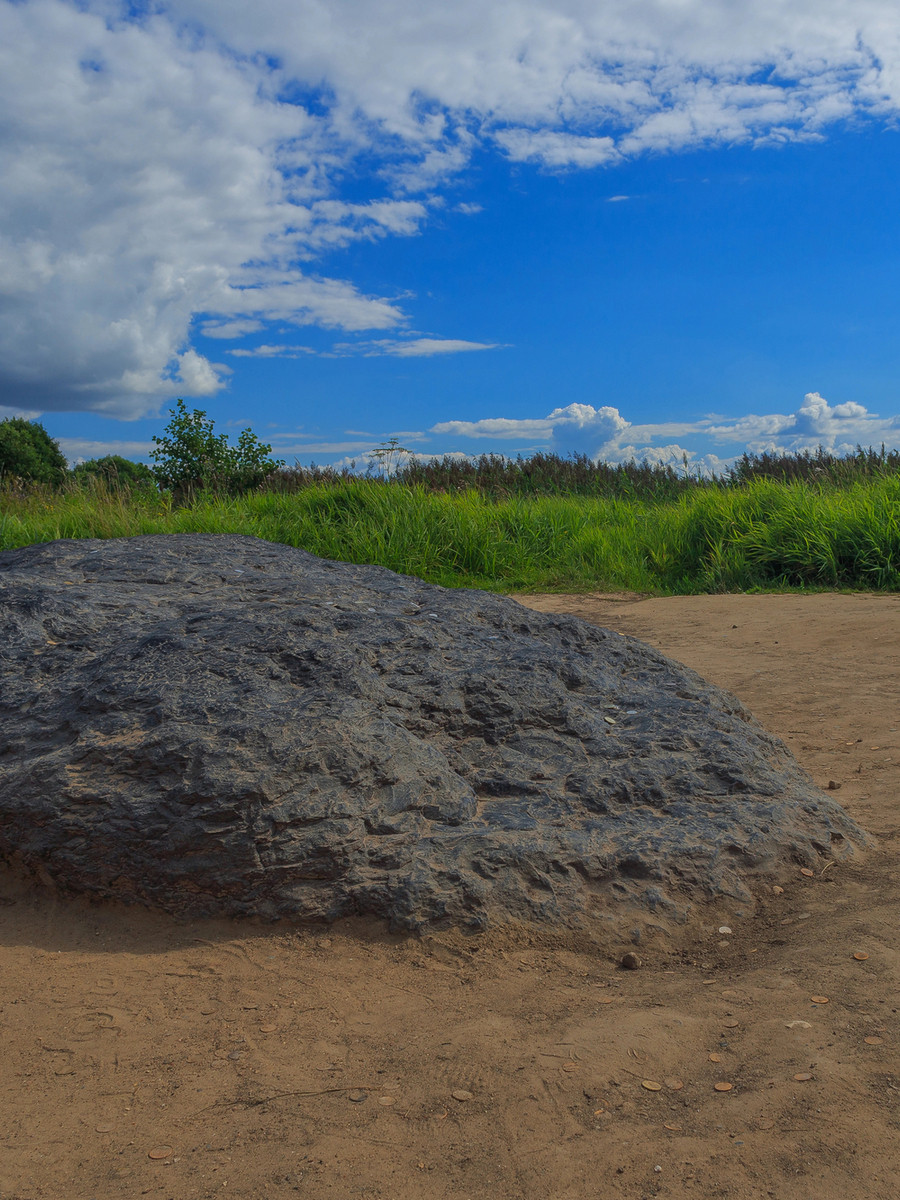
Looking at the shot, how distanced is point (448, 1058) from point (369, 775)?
2.82 feet

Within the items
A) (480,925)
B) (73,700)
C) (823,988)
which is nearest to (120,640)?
(73,700)

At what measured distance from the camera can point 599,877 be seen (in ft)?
7.91

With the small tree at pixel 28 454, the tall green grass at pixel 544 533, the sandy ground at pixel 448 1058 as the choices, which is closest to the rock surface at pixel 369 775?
the sandy ground at pixel 448 1058

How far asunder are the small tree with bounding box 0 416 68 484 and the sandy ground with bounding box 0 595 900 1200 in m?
21.3

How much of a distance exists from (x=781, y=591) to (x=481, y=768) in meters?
6.99

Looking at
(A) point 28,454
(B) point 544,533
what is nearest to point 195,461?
(B) point 544,533

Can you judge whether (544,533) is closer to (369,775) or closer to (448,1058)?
(369,775)

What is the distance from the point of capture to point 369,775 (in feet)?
8.22

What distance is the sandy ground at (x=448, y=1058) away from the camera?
156 cm

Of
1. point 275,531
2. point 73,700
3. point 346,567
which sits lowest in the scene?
point 73,700

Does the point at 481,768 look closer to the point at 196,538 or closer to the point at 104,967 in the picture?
the point at 104,967

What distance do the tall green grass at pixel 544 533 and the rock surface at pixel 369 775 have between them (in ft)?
19.4

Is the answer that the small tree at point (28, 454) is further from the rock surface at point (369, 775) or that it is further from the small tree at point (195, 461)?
the rock surface at point (369, 775)

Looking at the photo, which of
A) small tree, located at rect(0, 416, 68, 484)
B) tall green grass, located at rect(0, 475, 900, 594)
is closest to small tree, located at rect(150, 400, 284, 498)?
tall green grass, located at rect(0, 475, 900, 594)
